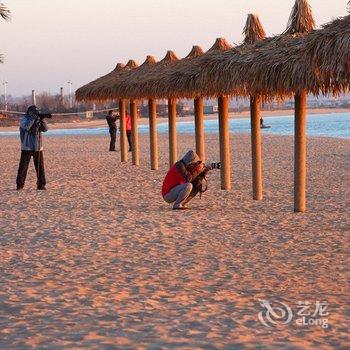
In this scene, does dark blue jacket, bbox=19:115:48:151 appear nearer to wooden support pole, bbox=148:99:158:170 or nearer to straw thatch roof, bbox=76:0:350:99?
straw thatch roof, bbox=76:0:350:99

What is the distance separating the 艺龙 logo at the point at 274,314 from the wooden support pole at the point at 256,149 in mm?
5966

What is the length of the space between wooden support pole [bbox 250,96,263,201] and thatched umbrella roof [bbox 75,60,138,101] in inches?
294

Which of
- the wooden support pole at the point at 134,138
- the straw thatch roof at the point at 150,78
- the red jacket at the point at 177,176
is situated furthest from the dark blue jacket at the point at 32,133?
the wooden support pole at the point at 134,138

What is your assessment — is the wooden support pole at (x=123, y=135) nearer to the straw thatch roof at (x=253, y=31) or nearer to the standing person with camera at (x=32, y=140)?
the standing person with camera at (x=32, y=140)

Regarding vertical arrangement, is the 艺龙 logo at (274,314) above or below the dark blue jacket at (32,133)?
below

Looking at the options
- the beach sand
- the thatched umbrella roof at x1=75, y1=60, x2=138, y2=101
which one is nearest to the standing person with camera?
the beach sand

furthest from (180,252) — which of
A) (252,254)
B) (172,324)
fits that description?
(172,324)

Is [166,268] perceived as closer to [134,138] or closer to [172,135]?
[172,135]

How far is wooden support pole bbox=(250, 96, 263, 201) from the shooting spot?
11.4 m

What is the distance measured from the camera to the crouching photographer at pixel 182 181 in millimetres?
10352

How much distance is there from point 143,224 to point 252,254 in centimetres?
208

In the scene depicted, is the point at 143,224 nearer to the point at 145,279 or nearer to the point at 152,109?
the point at 145,279

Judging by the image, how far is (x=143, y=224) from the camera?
9234mm

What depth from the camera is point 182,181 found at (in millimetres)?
10516
